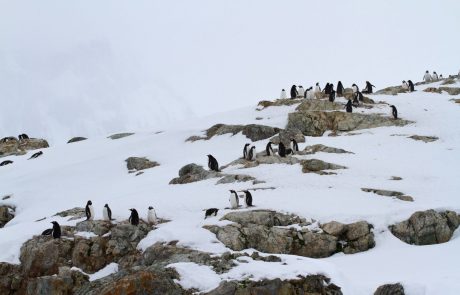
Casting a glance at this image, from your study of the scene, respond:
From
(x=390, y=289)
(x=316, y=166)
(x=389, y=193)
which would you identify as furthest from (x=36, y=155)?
(x=390, y=289)

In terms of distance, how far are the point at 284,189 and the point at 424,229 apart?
734 cm

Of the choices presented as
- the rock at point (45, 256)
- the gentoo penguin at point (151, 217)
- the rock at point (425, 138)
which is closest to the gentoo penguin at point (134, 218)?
the gentoo penguin at point (151, 217)

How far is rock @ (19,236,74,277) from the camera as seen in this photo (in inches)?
822

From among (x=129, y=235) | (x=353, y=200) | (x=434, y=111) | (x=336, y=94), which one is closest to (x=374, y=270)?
(x=353, y=200)

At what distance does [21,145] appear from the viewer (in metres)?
59.8

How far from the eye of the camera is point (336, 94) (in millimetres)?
49750

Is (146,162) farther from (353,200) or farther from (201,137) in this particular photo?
(353,200)

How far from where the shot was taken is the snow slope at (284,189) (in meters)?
15.2

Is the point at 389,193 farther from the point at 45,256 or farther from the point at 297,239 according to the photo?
the point at 45,256

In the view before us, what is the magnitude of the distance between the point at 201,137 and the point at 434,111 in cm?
2070

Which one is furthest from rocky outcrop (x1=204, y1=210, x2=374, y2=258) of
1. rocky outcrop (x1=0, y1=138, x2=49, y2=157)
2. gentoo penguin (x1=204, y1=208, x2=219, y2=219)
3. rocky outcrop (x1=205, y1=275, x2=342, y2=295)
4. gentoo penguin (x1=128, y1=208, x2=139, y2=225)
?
rocky outcrop (x1=0, y1=138, x2=49, y2=157)

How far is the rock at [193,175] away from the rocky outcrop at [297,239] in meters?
9.75

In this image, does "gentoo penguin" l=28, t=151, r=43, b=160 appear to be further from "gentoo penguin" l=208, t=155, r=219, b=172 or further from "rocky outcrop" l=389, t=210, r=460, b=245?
"rocky outcrop" l=389, t=210, r=460, b=245

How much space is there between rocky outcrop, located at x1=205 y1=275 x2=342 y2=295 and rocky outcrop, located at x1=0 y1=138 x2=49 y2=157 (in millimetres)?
49531
